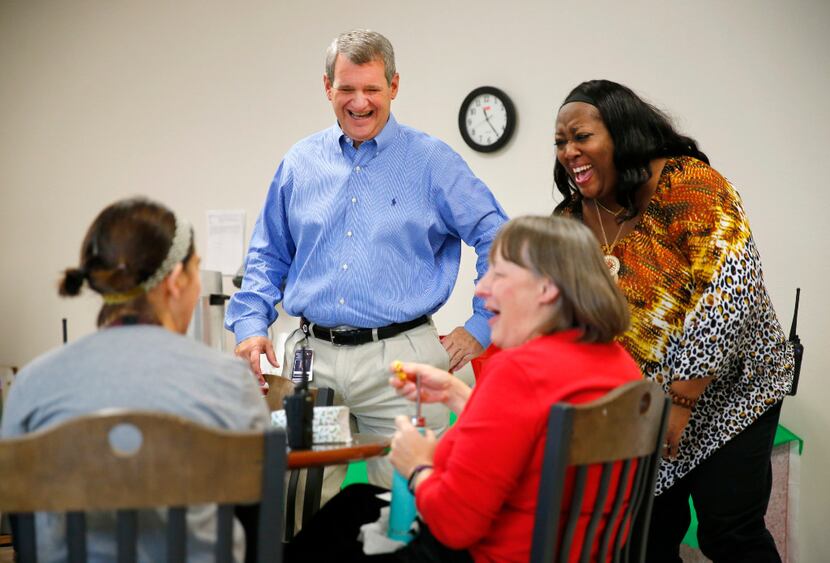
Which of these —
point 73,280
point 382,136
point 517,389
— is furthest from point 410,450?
point 382,136

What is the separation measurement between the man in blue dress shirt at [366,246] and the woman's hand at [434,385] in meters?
0.59

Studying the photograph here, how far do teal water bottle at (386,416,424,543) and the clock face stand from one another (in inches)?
107

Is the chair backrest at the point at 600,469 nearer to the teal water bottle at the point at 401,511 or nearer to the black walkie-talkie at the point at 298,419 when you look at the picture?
the teal water bottle at the point at 401,511

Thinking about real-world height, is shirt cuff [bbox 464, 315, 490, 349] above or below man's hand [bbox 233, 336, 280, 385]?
above

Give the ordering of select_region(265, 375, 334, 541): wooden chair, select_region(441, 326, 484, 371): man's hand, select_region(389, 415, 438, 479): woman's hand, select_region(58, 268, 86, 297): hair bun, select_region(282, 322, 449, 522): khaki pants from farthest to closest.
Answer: select_region(441, 326, 484, 371): man's hand < select_region(282, 322, 449, 522): khaki pants < select_region(265, 375, 334, 541): wooden chair < select_region(389, 415, 438, 479): woman's hand < select_region(58, 268, 86, 297): hair bun

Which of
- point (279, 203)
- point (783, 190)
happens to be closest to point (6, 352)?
point (279, 203)

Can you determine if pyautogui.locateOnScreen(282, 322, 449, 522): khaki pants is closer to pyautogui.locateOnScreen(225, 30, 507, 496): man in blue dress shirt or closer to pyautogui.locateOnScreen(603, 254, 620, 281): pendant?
pyautogui.locateOnScreen(225, 30, 507, 496): man in blue dress shirt

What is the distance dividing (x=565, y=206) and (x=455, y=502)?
134 centimetres

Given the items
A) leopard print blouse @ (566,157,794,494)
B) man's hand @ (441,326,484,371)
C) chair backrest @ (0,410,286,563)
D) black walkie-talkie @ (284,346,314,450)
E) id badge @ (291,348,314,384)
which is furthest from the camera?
man's hand @ (441,326,484,371)

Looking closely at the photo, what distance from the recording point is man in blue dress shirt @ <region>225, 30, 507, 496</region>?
8.23 ft

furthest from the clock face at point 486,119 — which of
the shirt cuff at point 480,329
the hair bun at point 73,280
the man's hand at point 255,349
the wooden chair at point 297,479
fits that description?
the hair bun at point 73,280

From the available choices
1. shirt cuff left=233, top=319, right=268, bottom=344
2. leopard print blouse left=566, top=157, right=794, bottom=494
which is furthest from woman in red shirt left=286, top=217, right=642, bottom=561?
shirt cuff left=233, top=319, right=268, bottom=344

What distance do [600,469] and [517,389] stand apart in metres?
0.23

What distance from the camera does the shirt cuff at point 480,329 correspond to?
103 inches
